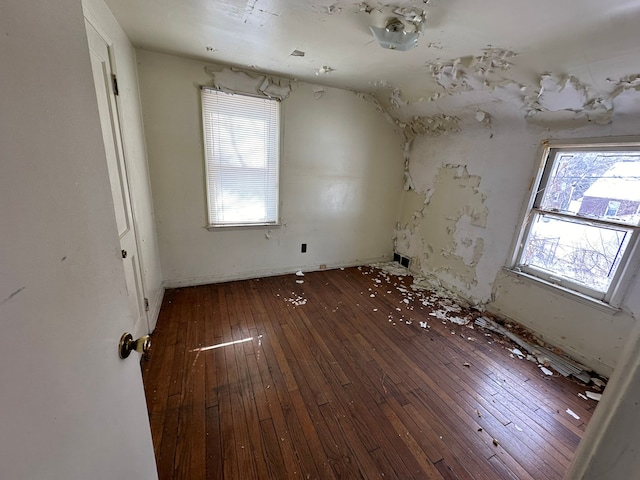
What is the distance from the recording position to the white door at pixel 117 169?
1504 mm

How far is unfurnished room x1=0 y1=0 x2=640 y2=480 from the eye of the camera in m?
0.46

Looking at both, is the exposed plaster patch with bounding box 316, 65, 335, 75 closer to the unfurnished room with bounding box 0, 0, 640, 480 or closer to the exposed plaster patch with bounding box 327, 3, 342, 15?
the unfurnished room with bounding box 0, 0, 640, 480

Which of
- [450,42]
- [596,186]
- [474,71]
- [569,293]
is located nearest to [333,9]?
[450,42]

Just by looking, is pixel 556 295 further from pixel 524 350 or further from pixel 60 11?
pixel 60 11

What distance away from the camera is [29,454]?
384 mm

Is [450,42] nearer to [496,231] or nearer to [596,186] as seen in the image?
[596,186]

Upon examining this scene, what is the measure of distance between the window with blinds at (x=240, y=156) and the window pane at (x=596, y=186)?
8.81 ft

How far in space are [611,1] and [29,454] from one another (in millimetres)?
2291

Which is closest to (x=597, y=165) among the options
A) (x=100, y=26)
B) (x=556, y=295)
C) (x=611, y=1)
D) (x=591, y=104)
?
(x=591, y=104)

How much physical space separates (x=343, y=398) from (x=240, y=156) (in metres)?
2.46

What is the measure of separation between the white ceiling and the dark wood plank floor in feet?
6.85

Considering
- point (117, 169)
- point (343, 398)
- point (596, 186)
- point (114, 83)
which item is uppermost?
point (114, 83)

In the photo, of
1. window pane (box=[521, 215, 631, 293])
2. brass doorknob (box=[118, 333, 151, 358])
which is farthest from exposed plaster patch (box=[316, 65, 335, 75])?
brass doorknob (box=[118, 333, 151, 358])

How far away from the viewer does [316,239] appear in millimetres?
3551
